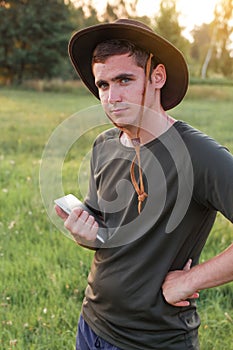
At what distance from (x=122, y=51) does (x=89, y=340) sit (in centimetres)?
99

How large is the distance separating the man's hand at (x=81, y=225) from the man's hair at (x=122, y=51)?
48 centimetres

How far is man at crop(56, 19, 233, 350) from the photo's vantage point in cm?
170

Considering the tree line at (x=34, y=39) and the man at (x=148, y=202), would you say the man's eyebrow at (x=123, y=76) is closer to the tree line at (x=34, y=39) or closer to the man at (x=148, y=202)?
the man at (x=148, y=202)

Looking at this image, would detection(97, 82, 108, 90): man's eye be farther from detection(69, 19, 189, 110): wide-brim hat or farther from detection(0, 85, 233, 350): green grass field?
detection(0, 85, 233, 350): green grass field

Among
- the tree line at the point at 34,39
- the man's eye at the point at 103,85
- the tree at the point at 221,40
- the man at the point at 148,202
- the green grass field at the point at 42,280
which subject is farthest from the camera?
the tree at the point at 221,40

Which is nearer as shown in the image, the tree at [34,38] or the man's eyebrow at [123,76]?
the man's eyebrow at [123,76]

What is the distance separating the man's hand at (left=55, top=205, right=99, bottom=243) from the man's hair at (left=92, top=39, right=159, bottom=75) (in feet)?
1.57

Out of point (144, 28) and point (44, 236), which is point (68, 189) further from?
point (144, 28)

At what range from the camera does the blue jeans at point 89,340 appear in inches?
75.9

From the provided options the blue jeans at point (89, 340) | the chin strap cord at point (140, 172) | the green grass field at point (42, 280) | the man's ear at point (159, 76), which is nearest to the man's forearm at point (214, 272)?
the chin strap cord at point (140, 172)

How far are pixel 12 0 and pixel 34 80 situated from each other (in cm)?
613

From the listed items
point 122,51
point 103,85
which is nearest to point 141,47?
point 122,51

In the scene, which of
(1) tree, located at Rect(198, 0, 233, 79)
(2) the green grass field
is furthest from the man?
(1) tree, located at Rect(198, 0, 233, 79)

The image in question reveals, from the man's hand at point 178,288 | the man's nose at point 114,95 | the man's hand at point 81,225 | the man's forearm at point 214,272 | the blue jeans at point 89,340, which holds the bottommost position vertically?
the blue jeans at point 89,340
